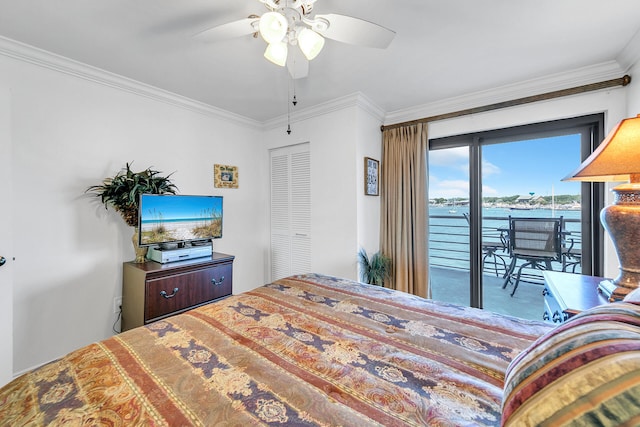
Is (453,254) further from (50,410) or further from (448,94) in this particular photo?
(50,410)

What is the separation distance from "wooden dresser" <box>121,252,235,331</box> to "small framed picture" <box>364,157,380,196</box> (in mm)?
1759

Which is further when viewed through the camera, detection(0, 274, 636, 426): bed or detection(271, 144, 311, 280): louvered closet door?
detection(271, 144, 311, 280): louvered closet door

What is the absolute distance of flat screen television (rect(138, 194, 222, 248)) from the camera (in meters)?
2.21

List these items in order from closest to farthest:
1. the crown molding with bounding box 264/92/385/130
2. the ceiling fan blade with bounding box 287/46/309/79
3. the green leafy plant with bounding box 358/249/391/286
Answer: the ceiling fan blade with bounding box 287/46/309/79 < the crown molding with bounding box 264/92/385/130 < the green leafy plant with bounding box 358/249/391/286

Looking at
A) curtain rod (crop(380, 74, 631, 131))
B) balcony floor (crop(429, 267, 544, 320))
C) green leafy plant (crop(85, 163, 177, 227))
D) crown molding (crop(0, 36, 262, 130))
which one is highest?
crown molding (crop(0, 36, 262, 130))

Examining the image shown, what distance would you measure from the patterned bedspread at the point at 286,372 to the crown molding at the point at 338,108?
2244 millimetres

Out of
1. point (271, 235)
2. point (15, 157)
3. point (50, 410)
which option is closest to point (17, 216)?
point (15, 157)

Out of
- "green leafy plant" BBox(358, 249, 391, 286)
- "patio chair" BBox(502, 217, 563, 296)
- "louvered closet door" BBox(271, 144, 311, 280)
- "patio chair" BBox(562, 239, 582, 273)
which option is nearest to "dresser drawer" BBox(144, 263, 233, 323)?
"louvered closet door" BBox(271, 144, 311, 280)

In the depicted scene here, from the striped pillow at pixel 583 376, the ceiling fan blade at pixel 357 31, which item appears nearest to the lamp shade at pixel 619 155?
the striped pillow at pixel 583 376

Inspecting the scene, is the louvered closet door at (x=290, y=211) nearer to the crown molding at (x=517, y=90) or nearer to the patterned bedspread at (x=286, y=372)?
the crown molding at (x=517, y=90)

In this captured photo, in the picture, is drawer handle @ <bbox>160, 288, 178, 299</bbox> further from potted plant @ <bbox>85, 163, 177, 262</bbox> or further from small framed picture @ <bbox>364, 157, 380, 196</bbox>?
small framed picture @ <bbox>364, 157, 380, 196</bbox>

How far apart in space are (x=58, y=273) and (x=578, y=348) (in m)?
3.11

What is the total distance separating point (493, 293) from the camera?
9.41 ft

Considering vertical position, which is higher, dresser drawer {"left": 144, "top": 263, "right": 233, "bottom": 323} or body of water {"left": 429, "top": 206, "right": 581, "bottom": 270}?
body of water {"left": 429, "top": 206, "right": 581, "bottom": 270}
